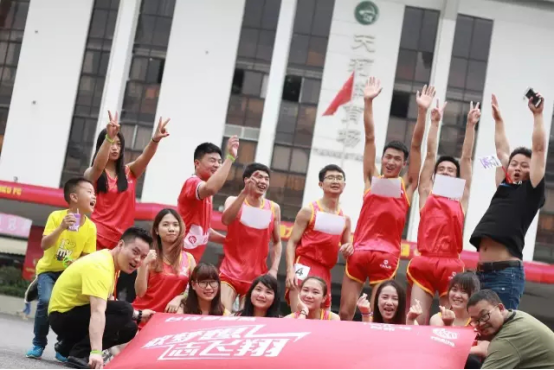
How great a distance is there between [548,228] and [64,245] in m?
20.7

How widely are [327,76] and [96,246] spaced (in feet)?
62.6

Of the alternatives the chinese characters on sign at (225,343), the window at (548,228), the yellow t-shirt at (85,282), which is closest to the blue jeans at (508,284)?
Result: the chinese characters on sign at (225,343)

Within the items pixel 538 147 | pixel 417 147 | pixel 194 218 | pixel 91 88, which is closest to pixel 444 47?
pixel 91 88

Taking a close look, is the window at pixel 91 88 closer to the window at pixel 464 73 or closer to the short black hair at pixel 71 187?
the window at pixel 464 73

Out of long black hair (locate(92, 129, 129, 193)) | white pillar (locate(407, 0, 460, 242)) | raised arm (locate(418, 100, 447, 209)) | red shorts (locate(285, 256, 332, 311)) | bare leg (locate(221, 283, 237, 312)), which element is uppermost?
white pillar (locate(407, 0, 460, 242))

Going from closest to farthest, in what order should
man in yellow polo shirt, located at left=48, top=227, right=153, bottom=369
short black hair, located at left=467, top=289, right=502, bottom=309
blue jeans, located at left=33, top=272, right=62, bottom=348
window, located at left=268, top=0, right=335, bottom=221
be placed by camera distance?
short black hair, located at left=467, top=289, right=502, bottom=309, man in yellow polo shirt, located at left=48, top=227, right=153, bottom=369, blue jeans, located at left=33, top=272, right=62, bottom=348, window, located at left=268, top=0, right=335, bottom=221

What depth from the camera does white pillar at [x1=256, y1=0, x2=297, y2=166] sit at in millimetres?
25438

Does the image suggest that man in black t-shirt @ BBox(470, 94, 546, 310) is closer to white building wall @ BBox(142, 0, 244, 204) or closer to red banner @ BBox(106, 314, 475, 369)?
red banner @ BBox(106, 314, 475, 369)

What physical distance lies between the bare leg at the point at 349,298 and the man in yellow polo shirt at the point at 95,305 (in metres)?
1.94

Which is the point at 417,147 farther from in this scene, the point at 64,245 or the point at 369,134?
the point at 64,245

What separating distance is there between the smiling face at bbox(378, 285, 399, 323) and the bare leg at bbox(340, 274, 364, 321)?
1.15 m

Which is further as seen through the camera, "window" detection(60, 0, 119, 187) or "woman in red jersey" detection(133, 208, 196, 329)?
"window" detection(60, 0, 119, 187)

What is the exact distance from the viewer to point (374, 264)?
7.28 meters

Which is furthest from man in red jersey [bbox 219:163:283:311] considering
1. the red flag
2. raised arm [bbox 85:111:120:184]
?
the red flag
